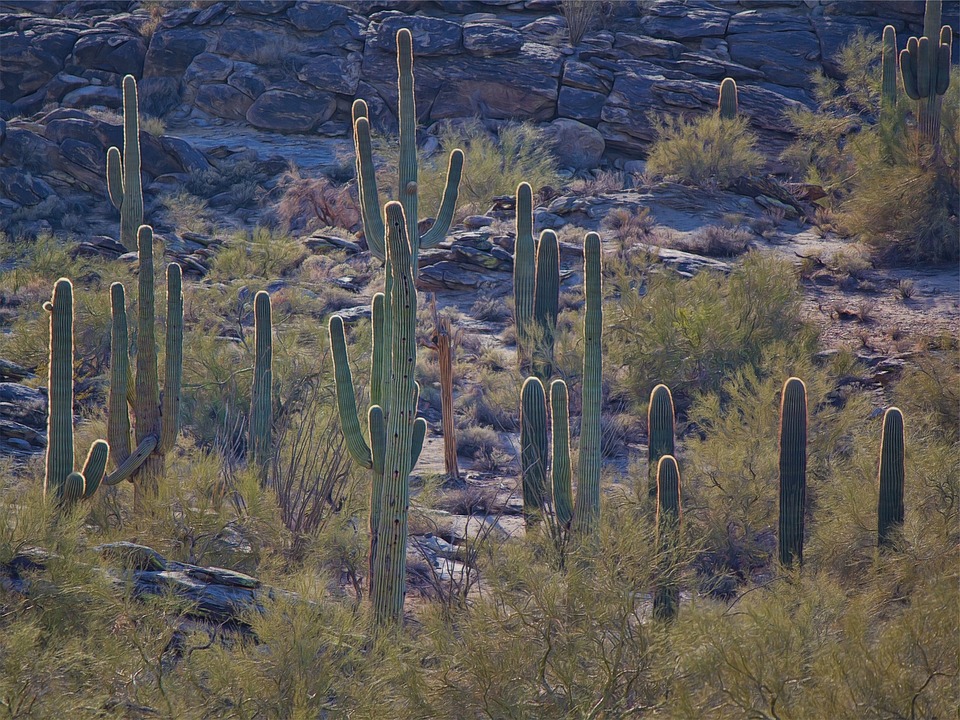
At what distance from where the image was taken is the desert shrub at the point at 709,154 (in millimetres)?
22375

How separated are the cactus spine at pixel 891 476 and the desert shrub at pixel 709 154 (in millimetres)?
14882

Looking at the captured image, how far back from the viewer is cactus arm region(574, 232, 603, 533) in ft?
27.0

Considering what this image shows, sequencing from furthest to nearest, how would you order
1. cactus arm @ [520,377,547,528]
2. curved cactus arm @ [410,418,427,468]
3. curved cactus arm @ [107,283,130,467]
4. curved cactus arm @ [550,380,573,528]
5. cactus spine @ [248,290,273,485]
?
cactus spine @ [248,290,273,485] → cactus arm @ [520,377,547,528] → curved cactus arm @ [107,283,130,467] → curved cactus arm @ [550,380,573,528] → curved cactus arm @ [410,418,427,468]

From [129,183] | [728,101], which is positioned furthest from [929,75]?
[129,183]

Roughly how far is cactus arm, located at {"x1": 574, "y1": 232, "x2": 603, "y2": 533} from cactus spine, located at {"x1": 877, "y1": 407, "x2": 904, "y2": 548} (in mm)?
2251

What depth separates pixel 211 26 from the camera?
3198 centimetres

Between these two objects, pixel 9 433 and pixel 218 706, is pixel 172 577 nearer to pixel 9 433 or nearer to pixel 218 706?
pixel 218 706

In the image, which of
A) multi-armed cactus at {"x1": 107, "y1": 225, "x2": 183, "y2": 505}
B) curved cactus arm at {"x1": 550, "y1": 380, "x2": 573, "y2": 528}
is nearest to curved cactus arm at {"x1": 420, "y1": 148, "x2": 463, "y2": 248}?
curved cactus arm at {"x1": 550, "y1": 380, "x2": 573, "y2": 528}

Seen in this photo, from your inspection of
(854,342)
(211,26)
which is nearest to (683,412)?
(854,342)

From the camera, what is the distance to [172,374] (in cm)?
895

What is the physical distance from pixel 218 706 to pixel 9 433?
662 centimetres

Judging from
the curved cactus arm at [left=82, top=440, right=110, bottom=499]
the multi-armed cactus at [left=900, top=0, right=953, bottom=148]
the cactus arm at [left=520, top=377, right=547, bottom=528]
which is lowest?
the cactus arm at [left=520, top=377, right=547, bottom=528]

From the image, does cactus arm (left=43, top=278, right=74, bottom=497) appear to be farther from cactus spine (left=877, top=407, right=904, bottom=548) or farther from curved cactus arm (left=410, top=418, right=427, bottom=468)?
cactus spine (left=877, top=407, right=904, bottom=548)

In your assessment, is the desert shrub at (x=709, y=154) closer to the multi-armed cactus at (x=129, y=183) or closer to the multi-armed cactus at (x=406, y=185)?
the multi-armed cactus at (x=129, y=183)
